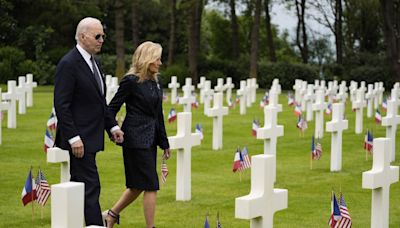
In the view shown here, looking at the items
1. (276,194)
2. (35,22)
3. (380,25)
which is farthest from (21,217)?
(380,25)

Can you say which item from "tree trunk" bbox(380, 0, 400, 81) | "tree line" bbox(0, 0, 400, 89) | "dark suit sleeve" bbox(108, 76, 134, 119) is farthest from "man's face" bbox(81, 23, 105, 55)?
"tree trunk" bbox(380, 0, 400, 81)

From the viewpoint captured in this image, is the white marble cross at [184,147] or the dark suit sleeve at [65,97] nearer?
the dark suit sleeve at [65,97]

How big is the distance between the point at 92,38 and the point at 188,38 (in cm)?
4209

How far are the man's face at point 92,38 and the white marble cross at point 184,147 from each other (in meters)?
2.95

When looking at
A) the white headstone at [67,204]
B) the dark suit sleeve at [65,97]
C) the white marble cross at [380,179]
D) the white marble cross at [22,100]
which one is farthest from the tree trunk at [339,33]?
the white headstone at [67,204]

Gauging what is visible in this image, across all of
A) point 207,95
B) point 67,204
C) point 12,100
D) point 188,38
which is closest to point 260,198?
point 67,204

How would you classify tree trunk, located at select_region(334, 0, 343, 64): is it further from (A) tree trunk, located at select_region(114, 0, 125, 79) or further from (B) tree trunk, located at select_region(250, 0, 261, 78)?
(A) tree trunk, located at select_region(114, 0, 125, 79)

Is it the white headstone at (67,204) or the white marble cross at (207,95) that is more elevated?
the white marble cross at (207,95)

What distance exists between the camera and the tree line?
42.8 meters

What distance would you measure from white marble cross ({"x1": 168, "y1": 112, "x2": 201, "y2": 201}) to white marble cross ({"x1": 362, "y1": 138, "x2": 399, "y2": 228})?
9.82 feet

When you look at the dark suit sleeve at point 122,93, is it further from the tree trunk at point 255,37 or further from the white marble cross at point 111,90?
the tree trunk at point 255,37

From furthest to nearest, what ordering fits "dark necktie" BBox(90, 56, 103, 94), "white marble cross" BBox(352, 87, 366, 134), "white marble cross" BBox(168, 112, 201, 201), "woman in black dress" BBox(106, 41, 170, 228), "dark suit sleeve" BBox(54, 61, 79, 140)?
"white marble cross" BBox(352, 87, 366, 134)
"white marble cross" BBox(168, 112, 201, 201)
"woman in black dress" BBox(106, 41, 170, 228)
"dark necktie" BBox(90, 56, 103, 94)
"dark suit sleeve" BBox(54, 61, 79, 140)

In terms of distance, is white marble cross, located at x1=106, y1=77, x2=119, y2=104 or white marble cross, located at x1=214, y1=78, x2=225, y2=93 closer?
white marble cross, located at x1=106, y1=77, x2=119, y2=104

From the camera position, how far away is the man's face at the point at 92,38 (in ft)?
26.7
